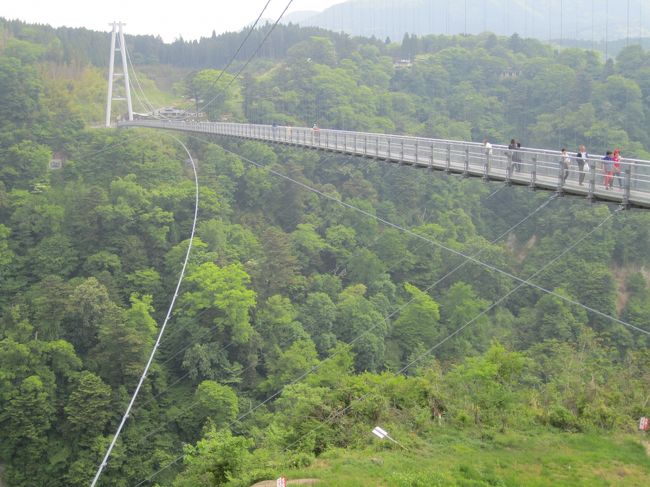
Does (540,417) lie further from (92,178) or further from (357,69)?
(357,69)

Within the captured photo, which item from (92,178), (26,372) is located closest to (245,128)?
(92,178)

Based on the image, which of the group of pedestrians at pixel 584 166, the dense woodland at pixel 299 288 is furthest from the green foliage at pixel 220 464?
the group of pedestrians at pixel 584 166

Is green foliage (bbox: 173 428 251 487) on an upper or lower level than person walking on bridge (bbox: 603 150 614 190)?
lower

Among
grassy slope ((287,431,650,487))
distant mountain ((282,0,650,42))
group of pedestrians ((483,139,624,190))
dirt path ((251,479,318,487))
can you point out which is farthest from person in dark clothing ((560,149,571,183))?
distant mountain ((282,0,650,42))

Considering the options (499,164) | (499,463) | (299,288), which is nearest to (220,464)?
(499,463)

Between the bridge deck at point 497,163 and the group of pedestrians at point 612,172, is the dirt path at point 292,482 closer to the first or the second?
the bridge deck at point 497,163

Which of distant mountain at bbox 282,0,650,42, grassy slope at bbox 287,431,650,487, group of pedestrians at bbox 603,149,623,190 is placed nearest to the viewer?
group of pedestrians at bbox 603,149,623,190

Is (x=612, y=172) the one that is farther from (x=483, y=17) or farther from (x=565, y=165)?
(x=483, y=17)

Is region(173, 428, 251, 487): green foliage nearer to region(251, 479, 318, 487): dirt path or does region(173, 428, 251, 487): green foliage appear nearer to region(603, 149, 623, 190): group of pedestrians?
region(251, 479, 318, 487): dirt path
